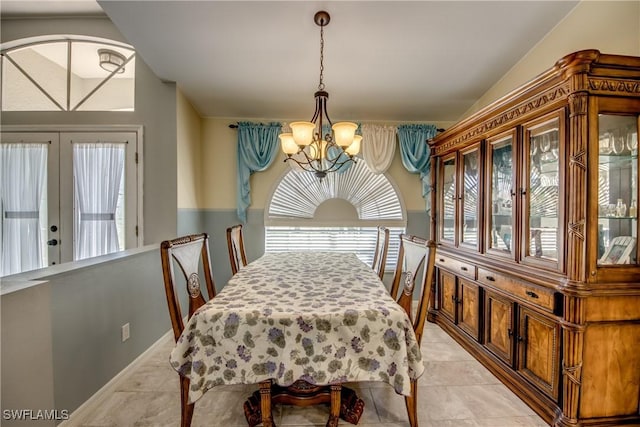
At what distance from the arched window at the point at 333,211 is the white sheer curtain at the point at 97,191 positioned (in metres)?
1.67

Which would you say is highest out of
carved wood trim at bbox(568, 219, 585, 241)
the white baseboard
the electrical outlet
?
carved wood trim at bbox(568, 219, 585, 241)

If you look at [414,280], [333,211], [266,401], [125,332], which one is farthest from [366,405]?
[333,211]

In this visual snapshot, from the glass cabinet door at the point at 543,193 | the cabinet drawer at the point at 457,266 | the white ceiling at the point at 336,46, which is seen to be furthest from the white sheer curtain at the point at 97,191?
the glass cabinet door at the point at 543,193

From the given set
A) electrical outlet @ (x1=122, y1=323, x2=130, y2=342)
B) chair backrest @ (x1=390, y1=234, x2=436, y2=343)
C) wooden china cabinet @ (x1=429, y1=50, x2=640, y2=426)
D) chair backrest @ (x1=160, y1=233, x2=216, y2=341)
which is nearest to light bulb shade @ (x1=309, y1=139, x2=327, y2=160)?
chair backrest @ (x1=390, y1=234, x2=436, y2=343)

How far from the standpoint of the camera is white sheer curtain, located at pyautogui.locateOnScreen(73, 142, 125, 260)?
9.40ft

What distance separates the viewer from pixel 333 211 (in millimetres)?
3688

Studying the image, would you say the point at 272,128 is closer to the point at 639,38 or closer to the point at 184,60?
the point at 184,60

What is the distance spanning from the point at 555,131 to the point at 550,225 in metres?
0.58

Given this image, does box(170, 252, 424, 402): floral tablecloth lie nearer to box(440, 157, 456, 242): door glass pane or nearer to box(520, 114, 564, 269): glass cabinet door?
box(520, 114, 564, 269): glass cabinet door

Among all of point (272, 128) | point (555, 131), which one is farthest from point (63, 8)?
point (555, 131)

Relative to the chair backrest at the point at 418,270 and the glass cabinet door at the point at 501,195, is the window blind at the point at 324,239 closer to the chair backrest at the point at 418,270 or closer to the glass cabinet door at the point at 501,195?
the glass cabinet door at the point at 501,195

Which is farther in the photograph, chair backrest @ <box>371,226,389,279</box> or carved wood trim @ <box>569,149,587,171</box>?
chair backrest @ <box>371,226,389,279</box>

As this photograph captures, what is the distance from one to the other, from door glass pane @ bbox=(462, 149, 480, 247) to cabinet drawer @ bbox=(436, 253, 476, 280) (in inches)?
8.0

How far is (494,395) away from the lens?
6.08 feet
